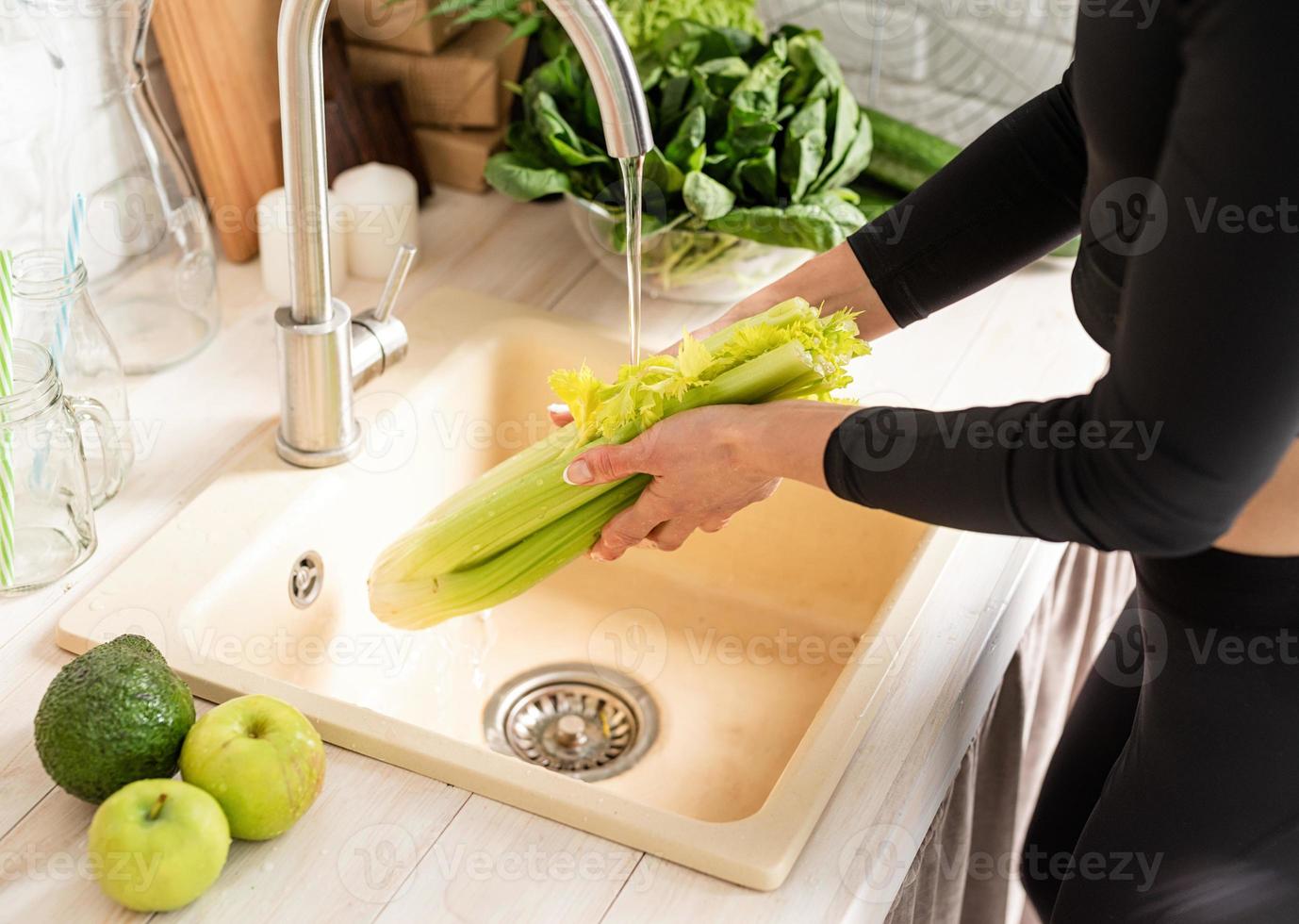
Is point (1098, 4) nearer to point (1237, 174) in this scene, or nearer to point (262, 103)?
point (1237, 174)

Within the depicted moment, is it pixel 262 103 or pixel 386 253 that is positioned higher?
pixel 262 103

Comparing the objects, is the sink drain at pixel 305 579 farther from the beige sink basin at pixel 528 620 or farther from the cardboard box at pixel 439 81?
the cardboard box at pixel 439 81

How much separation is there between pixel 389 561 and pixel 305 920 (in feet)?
1.22

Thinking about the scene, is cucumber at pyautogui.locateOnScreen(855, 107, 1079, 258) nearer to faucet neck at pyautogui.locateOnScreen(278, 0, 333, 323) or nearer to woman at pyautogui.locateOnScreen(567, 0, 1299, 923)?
woman at pyautogui.locateOnScreen(567, 0, 1299, 923)

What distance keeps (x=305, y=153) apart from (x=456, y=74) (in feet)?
1.95

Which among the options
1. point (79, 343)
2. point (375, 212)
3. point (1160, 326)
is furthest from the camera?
point (375, 212)

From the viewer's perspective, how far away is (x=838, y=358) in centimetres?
100

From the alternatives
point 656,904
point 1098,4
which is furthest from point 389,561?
point 1098,4

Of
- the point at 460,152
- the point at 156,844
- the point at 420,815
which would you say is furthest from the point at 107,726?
the point at 460,152

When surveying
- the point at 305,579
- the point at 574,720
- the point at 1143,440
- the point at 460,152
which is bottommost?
the point at 574,720

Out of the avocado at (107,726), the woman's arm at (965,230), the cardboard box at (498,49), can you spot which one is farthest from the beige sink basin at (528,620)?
the cardboard box at (498,49)

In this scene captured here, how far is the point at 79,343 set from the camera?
118 centimetres

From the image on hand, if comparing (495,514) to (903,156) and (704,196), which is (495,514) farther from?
(903,156)

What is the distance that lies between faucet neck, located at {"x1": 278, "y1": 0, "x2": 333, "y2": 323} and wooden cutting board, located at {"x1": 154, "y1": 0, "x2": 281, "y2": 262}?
0.36 m
